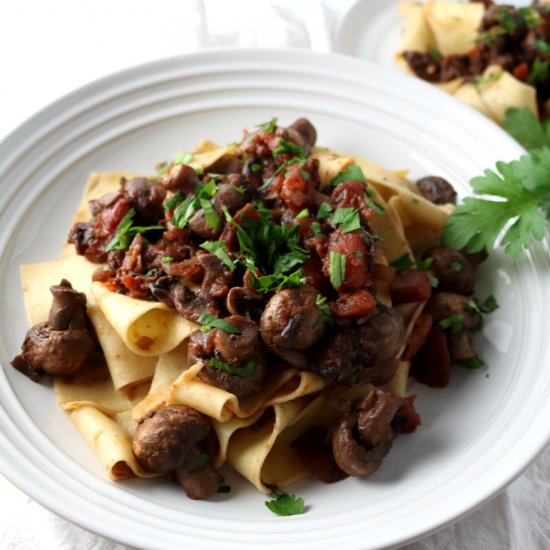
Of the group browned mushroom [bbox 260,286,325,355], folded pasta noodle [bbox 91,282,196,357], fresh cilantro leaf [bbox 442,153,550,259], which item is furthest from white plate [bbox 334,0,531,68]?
browned mushroom [bbox 260,286,325,355]

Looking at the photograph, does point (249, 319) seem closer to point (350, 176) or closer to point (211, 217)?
point (211, 217)

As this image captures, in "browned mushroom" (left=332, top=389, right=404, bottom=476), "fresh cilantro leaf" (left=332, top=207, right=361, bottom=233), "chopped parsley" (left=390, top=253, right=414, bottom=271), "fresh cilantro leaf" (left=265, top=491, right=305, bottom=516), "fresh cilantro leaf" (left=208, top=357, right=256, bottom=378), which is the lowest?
"fresh cilantro leaf" (left=265, top=491, right=305, bottom=516)

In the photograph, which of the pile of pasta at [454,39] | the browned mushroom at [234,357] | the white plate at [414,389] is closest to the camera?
the white plate at [414,389]

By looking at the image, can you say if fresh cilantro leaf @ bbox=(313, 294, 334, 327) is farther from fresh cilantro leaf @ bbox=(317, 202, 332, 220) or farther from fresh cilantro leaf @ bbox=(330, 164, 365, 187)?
fresh cilantro leaf @ bbox=(330, 164, 365, 187)

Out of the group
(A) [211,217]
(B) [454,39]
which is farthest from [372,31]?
(A) [211,217]

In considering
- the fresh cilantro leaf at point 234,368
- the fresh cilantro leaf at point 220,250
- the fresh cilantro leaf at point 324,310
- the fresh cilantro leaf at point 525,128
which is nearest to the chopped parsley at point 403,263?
the fresh cilantro leaf at point 324,310

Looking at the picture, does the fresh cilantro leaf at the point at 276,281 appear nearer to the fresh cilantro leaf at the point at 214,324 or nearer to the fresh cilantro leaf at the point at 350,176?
the fresh cilantro leaf at the point at 214,324

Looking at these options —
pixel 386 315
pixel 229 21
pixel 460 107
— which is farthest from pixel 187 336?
pixel 229 21
